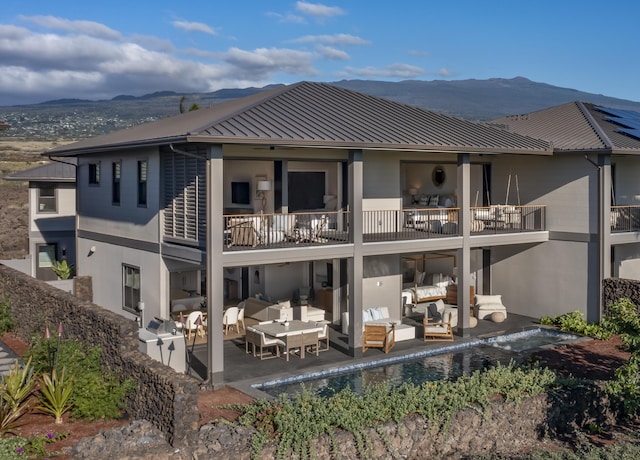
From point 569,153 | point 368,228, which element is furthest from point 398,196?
point 569,153

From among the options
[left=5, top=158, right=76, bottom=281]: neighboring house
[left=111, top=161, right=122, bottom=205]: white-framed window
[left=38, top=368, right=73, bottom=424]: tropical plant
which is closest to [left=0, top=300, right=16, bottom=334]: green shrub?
[left=111, top=161, right=122, bottom=205]: white-framed window

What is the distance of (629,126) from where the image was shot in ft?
77.1

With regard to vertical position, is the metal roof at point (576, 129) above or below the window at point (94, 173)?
above

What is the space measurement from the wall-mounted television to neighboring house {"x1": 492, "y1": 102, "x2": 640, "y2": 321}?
9759 mm

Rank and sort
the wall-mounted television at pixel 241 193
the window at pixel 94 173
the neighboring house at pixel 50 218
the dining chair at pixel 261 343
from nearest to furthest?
the dining chair at pixel 261 343 < the wall-mounted television at pixel 241 193 < the window at pixel 94 173 < the neighboring house at pixel 50 218

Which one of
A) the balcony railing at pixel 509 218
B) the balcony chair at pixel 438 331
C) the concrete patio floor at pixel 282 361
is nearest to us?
the concrete patio floor at pixel 282 361

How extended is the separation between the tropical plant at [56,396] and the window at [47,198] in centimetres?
1801

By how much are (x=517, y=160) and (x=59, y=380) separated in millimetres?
16874

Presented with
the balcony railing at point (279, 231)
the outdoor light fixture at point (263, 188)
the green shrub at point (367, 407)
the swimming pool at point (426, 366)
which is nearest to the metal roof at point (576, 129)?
the swimming pool at point (426, 366)

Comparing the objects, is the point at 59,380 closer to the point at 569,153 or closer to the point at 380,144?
the point at 380,144

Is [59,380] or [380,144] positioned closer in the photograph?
[59,380]

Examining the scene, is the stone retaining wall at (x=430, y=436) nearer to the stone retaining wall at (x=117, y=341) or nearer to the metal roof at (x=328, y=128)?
the stone retaining wall at (x=117, y=341)

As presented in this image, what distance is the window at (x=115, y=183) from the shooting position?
68.8 feet

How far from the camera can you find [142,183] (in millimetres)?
19359
